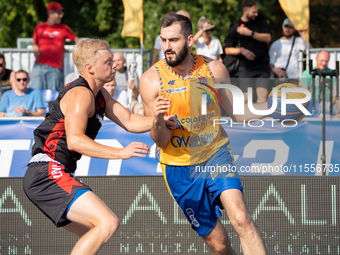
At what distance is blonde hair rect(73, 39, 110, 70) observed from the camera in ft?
12.9

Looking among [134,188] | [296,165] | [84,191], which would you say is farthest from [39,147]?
[296,165]

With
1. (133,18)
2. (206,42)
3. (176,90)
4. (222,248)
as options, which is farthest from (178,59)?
(133,18)

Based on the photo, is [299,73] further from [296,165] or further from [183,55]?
[183,55]

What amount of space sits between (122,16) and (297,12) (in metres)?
13.2

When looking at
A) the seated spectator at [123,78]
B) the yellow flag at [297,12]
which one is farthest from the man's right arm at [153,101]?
the yellow flag at [297,12]

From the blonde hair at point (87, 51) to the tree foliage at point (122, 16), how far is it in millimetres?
12885

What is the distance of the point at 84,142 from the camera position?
11.6ft

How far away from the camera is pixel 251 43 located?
24.9 feet

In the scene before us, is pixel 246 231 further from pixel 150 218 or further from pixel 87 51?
pixel 87 51

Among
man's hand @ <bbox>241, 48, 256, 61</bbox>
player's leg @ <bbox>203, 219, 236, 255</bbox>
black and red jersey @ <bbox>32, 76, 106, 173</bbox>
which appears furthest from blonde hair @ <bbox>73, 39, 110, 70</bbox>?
man's hand @ <bbox>241, 48, 256, 61</bbox>

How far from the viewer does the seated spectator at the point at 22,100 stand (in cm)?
713

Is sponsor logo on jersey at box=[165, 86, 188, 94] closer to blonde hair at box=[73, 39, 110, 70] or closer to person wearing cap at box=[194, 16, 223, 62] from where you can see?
blonde hair at box=[73, 39, 110, 70]

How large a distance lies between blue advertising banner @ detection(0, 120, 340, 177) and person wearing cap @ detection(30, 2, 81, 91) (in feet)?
8.87

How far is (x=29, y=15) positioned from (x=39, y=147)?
16831 mm
